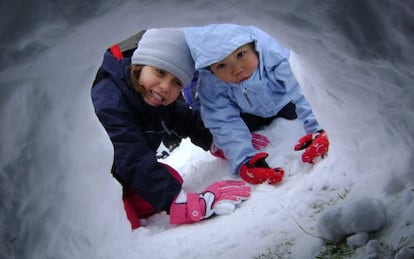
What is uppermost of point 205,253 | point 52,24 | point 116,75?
point 52,24

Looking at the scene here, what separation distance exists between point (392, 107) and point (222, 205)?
4.20 ft

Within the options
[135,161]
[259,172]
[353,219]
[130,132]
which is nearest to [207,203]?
[259,172]

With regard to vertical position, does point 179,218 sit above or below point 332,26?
below

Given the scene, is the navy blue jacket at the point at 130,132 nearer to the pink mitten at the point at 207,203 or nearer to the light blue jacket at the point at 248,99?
the pink mitten at the point at 207,203

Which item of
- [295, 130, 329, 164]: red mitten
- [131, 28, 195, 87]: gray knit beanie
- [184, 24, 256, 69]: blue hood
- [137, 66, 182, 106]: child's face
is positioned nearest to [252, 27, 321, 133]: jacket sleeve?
[184, 24, 256, 69]: blue hood

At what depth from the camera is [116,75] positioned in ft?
8.87

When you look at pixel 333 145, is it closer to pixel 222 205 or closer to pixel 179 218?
pixel 222 205

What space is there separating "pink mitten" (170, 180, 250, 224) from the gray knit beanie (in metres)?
0.80

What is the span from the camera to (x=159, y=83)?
8.36 ft

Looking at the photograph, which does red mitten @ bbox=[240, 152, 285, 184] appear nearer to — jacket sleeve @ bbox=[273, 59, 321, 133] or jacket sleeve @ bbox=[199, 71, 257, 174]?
jacket sleeve @ bbox=[199, 71, 257, 174]

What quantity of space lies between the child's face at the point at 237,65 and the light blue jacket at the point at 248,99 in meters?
0.11

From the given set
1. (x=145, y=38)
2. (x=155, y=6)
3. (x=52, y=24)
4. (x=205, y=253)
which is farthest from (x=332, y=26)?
(x=145, y=38)

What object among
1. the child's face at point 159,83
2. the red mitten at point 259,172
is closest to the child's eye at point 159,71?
the child's face at point 159,83

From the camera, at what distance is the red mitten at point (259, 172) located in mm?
2381
